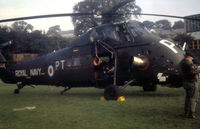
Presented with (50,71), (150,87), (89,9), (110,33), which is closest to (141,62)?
(110,33)

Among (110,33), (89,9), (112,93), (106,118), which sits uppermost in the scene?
(89,9)

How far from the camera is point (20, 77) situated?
16.1 m

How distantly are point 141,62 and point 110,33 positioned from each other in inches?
90.7

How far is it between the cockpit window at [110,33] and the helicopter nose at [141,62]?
5.54 ft

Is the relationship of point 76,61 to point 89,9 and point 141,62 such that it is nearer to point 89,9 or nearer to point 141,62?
point 141,62

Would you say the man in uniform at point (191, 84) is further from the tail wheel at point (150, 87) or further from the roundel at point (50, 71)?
the roundel at point (50, 71)

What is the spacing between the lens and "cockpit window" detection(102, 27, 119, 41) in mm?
11357

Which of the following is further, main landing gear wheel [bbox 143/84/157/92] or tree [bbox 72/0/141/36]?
tree [bbox 72/0/141/36]

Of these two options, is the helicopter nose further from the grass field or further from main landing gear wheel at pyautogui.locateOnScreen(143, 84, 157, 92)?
main landing gear wheel at pyautogui.locateOnScreen(143, 84, 157, 92)

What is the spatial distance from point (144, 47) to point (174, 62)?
4.80 feet

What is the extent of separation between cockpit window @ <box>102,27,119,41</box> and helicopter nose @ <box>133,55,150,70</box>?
169 centimetres

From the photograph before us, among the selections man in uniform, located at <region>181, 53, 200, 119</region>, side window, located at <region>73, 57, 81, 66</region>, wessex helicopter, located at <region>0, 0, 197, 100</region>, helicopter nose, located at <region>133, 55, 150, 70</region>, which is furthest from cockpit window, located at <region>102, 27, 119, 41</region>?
man in uniform, located at <region>181, 53, 200, 119</region>

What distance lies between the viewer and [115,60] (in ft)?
35.6

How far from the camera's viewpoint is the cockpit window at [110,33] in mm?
11357
